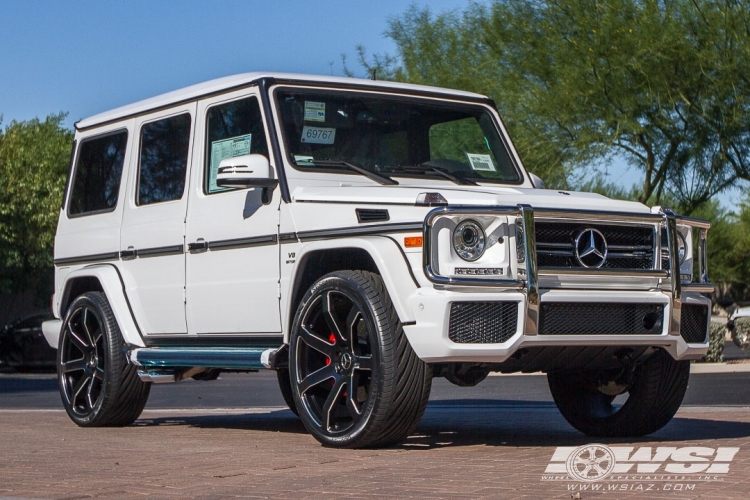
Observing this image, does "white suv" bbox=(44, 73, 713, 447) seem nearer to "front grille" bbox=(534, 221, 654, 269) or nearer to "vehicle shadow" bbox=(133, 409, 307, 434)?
"front grille" bbox=(534, 221, 654, 269)

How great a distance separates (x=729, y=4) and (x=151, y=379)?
18.2 m

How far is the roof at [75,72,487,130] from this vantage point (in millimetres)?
8500

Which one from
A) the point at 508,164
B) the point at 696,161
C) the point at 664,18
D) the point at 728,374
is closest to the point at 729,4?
the point at 664,18

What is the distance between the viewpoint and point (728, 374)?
18734 millimetres

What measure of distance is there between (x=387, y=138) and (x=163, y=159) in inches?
72.9

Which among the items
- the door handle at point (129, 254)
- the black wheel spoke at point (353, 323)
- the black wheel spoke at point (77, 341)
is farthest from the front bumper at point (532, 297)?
the black wheel spoke at point (77, 341)

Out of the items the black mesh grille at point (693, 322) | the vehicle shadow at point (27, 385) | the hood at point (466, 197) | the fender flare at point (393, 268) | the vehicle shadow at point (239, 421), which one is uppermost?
the hood at point (466, 197)

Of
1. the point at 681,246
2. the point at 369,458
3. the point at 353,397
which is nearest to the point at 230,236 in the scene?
the point at 353,397

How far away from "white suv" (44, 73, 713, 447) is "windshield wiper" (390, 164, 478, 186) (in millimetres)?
24

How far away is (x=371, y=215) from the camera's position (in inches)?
287

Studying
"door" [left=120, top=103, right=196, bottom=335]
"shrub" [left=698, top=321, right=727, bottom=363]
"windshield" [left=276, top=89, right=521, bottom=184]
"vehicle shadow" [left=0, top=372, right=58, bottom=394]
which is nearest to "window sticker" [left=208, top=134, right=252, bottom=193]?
"door" [left=120, top=103, right=196, bottom=335]

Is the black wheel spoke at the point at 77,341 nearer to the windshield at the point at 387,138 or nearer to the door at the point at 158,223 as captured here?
the door at the point at 158,223

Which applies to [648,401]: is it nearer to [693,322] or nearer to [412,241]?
[693,322]

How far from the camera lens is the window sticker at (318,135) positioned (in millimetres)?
8305
